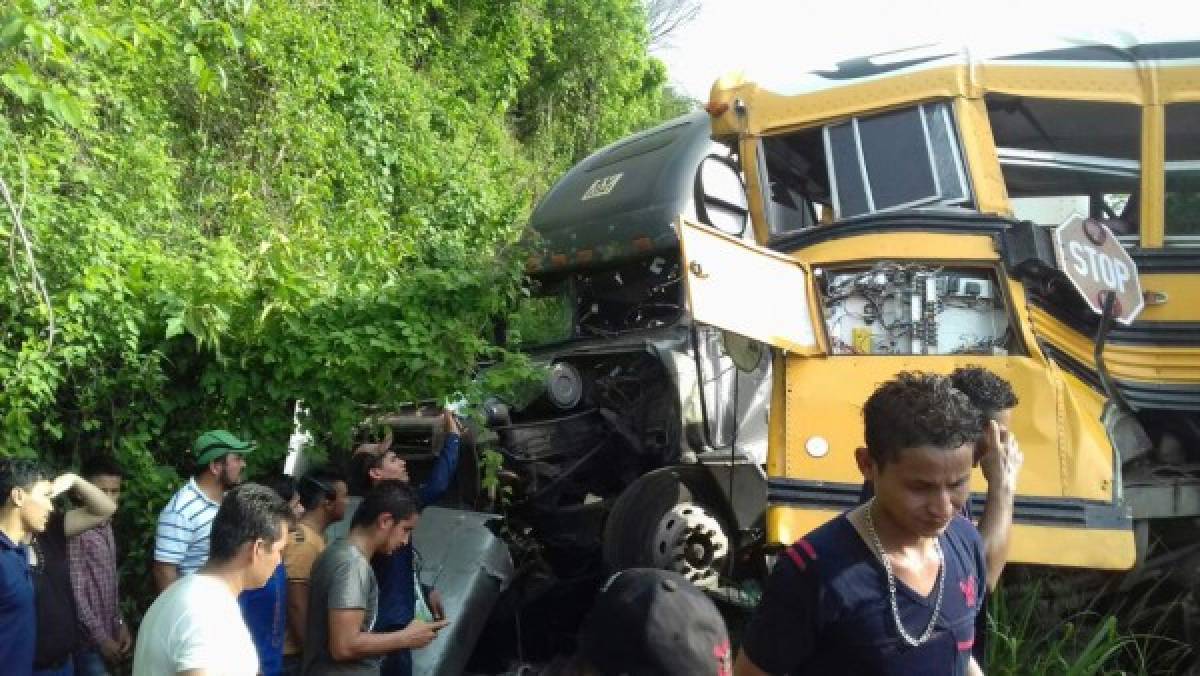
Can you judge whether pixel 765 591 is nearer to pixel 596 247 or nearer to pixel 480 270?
pixel 480 270

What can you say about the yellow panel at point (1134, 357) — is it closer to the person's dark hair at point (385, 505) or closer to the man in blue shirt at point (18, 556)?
the person's dark hair at point (385, 505)

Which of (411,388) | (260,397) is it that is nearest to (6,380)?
(260,397)

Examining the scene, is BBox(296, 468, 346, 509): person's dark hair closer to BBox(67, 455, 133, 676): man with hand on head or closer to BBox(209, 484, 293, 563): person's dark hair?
BBox(67, 455, 133, 676): man with hand on head

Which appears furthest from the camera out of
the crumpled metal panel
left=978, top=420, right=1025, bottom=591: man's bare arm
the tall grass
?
the crumpled metal panel

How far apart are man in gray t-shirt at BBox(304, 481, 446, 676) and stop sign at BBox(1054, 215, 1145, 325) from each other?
312cm

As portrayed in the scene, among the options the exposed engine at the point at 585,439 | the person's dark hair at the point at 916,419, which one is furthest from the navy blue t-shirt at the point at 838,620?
the exposed engine at the point at 585,439

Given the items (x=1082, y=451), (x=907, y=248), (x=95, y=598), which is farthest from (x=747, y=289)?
(x=95, y=598)

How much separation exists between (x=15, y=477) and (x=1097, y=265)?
4.65 metres

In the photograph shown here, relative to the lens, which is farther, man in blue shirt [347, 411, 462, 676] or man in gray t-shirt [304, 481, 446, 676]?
man in blue shirt [347, 411, 462, 676]

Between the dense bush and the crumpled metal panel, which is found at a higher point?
the dense bush

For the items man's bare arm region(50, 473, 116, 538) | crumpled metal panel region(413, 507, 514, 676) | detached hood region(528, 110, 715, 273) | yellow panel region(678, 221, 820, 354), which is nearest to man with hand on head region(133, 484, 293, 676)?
man's bare arm region(50, 473, 116, 538)

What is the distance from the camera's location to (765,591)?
231 centimetres

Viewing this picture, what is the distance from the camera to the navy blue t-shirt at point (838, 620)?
2.26 meters

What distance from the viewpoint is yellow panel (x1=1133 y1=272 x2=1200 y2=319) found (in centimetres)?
527
